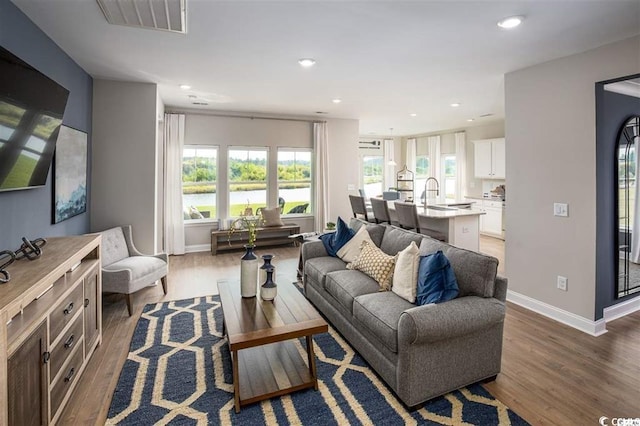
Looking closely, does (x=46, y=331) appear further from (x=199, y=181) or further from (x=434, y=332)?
(x=199, y=181)

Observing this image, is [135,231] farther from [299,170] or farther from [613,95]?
[613,95]

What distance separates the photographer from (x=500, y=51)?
10.3ft

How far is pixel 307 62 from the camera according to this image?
11.4 feet

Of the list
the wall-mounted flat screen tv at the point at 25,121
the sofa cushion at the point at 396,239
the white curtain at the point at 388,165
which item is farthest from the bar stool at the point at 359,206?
the white curtain at the point at 388,165

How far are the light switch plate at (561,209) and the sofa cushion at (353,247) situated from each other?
6.18ft

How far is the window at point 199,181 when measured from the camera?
6.31 metres

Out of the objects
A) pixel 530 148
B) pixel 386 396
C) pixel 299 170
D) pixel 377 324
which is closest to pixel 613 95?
pixel 530 148

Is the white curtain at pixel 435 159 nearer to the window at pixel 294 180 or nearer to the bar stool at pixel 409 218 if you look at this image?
the window at pixel 294 180

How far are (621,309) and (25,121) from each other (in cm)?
541

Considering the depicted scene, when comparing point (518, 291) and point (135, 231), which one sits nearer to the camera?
point (518, 291)

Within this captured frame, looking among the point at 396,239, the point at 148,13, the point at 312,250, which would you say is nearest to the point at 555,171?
the point at 396,239

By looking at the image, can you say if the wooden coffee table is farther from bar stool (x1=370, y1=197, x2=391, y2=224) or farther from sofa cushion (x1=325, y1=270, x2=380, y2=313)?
bar stool (x1=370, y1=197, x2=391, y2=224)

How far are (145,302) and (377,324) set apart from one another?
286 centimetres

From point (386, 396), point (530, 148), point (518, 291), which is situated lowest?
point (386, 396)
